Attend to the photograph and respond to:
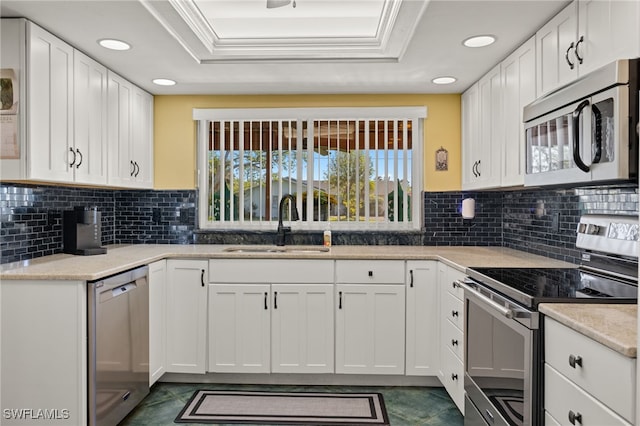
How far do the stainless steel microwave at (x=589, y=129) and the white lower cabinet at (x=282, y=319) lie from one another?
5.09 feet

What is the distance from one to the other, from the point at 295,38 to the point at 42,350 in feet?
6.97

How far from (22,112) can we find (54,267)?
0.79 meters

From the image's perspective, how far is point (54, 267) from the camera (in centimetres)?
238

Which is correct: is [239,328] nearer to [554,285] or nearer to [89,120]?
[89,120]

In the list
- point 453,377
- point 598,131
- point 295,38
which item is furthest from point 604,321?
point 295,38

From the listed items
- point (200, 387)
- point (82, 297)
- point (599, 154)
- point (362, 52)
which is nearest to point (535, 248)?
point (599, 154)

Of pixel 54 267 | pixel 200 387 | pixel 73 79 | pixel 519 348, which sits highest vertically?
pixel 73 79

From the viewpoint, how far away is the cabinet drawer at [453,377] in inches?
102

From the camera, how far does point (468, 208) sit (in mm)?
3631

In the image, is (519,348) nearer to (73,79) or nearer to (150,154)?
(73,79)

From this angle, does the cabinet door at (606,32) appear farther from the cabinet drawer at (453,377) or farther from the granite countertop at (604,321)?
the cabinet drawer at (453,377)

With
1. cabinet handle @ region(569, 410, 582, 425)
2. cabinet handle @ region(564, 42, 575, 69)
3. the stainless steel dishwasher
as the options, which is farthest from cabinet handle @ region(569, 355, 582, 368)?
the stainless steel dishwasher

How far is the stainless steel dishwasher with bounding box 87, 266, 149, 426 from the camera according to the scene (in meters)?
2.22

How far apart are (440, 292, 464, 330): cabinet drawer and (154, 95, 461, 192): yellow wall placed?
1141mm
